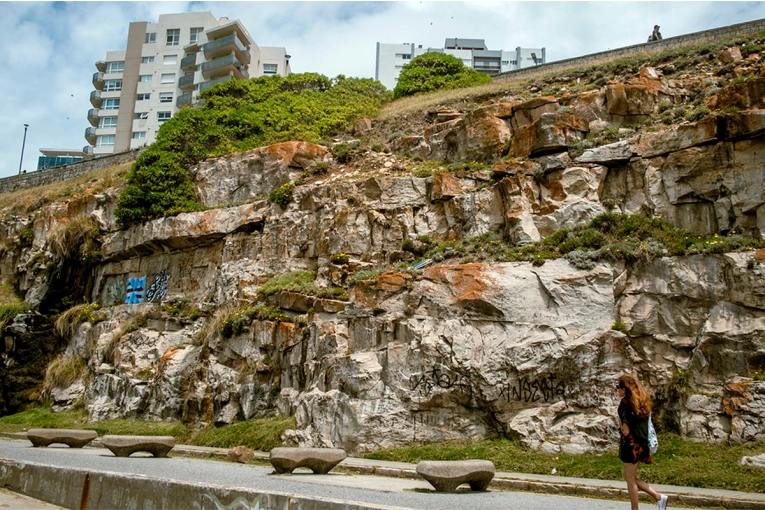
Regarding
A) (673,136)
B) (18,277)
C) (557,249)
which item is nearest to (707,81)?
(673,136)

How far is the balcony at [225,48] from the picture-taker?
2060 inches

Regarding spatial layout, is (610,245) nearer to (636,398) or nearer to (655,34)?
(636,398)

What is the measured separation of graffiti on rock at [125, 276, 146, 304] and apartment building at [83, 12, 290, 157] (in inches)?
1190

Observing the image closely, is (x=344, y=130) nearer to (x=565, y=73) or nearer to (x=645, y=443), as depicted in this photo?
(x=565, y=73)

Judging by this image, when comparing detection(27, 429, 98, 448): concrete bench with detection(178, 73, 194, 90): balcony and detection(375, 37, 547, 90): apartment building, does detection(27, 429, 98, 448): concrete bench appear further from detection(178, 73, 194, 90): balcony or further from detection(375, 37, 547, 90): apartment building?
detection(375, 37, 547, 90): apartment building

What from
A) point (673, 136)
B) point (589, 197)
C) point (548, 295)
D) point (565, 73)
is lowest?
point (548, 295)

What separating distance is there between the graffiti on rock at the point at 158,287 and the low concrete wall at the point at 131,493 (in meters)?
16.6

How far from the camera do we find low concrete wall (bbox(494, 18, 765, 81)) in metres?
25.7

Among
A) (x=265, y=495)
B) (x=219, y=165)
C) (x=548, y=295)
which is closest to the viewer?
(x=265, y=495)

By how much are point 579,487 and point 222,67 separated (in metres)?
48.0

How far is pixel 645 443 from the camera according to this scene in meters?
7.54

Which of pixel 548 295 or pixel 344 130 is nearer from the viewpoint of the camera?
pixel 548 295

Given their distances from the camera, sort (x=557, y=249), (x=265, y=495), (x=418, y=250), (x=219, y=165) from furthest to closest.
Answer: (x=219, y=165) < (x=418, y=250) < (x=557, y=249) < (x=265, y=495)

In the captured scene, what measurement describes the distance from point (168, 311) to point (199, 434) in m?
6.60
